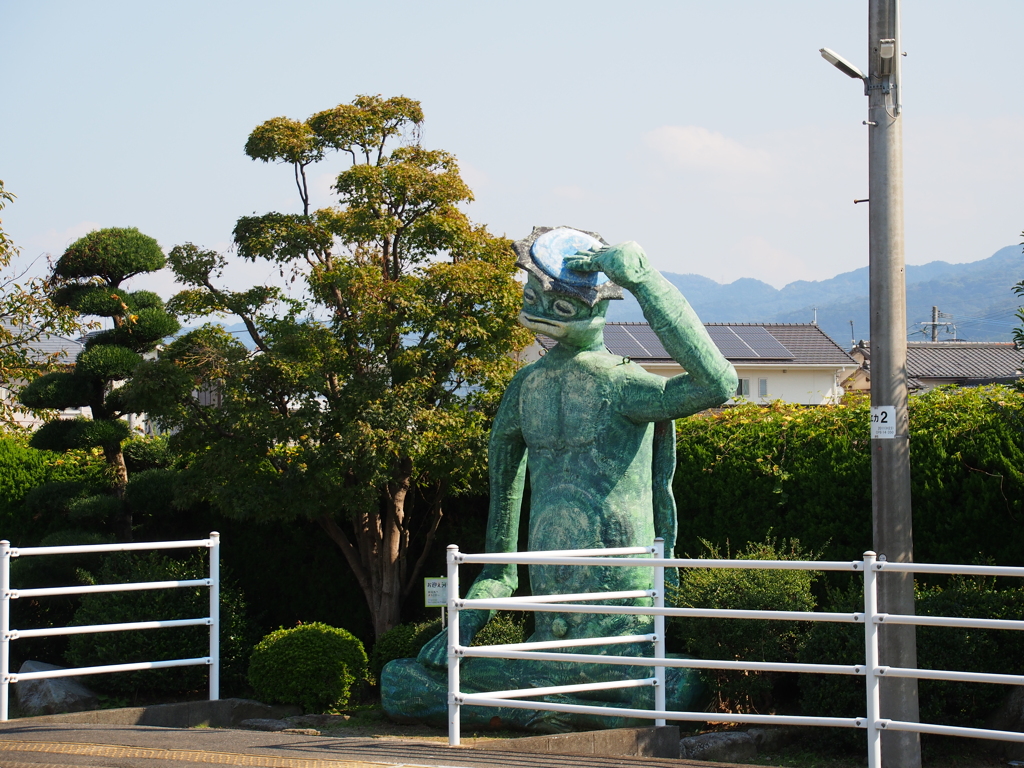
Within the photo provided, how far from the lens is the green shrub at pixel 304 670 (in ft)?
30.0

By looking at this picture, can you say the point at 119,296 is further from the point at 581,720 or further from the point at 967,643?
the point at 967,643

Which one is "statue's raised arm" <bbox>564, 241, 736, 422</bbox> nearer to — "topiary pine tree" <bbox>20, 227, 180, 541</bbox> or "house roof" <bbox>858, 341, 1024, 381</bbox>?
"topiary pine tree" <bbox>20, 227, 180, 541</bbox>

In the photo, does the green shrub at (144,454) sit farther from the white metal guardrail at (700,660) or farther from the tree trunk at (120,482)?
the white metal guardrail at (700,660)

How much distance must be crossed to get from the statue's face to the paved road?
9.19 ft

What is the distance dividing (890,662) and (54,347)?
35.5m

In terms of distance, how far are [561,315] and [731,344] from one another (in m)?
13.3

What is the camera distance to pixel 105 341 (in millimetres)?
11961

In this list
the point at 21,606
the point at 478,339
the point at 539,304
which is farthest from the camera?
the point at 21,606

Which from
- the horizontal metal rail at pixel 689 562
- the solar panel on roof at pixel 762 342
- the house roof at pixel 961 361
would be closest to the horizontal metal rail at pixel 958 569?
the horizontal metal rail at pixel 689 562

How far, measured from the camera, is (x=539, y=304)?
7477 millimetres

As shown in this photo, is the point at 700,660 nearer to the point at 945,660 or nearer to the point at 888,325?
the point at 945,660

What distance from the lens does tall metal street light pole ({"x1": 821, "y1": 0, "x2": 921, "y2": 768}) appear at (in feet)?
21.3

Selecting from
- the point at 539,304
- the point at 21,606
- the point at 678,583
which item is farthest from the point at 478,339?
the point at 21,606

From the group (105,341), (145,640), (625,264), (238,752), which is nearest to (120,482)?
(105,341)
